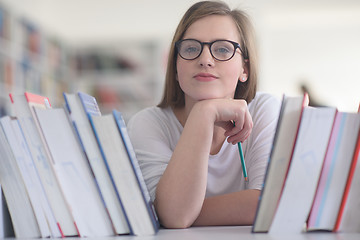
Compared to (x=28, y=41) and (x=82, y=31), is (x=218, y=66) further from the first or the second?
(x=82, y=31)

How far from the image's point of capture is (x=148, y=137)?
1.11 metres

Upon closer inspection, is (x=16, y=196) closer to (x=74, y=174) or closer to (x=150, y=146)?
(x=74, y=174)

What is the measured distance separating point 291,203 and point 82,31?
17.2 feet

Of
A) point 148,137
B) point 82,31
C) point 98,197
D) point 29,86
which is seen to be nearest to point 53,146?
point 98,197

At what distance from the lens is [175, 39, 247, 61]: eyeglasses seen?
1017mm

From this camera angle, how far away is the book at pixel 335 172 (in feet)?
2.25

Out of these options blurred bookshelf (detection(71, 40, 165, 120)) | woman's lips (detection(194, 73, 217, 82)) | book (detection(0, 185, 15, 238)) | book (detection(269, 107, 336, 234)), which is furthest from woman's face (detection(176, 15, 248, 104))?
blurred bookshelf (detection(71, 40, 165, 120))

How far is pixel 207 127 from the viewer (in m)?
0.85

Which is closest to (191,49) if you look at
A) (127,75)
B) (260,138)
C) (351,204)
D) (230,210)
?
(260,138)

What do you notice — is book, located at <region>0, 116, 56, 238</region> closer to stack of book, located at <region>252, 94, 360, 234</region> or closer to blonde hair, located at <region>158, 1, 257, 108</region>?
stack of book, located at <region>252, 94, 360, 234</region>

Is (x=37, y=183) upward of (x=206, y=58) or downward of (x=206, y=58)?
downward

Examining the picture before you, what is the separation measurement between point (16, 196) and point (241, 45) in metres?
0.69

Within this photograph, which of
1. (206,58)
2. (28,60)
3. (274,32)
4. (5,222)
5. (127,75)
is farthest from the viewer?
(274,32)

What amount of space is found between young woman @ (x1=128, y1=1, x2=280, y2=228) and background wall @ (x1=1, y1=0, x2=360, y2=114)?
3645 millimetres
